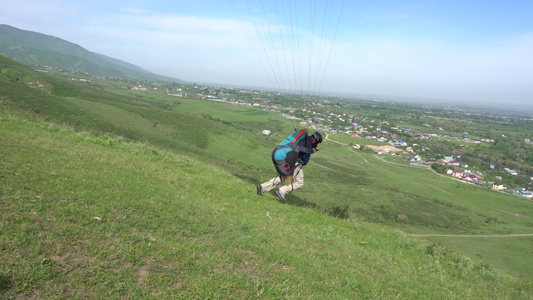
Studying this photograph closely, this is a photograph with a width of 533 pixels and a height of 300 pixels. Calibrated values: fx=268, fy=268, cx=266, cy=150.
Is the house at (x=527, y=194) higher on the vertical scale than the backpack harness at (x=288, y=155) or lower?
lower

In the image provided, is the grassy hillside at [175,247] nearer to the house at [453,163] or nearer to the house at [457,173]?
the house at [457,173]

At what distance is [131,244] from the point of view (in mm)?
4707

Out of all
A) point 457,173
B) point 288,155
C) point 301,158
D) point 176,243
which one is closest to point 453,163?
point 457,173

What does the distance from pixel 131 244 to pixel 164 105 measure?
398ft

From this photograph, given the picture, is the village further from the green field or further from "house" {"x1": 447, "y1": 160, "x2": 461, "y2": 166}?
the green field

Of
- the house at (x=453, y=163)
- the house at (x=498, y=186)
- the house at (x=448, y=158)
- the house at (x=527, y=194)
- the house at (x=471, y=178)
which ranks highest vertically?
the house at (x=448, y=158)

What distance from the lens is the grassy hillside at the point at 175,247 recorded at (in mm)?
3941

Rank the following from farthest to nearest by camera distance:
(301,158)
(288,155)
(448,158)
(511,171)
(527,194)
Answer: (448,158) < (511,171) < (527,194) < (301,158) < (288,155)

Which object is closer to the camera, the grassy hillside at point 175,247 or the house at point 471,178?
the grassy hillside at point 175,247

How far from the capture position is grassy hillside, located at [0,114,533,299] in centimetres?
394

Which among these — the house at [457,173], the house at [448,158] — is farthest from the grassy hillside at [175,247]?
the house at [448,158]

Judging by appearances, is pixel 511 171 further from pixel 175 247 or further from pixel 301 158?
pixel 175 247

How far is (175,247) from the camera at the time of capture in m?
4.99

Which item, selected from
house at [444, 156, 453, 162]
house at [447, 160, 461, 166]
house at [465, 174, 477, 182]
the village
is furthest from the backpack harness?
house at [444, 156, 453, 162]
